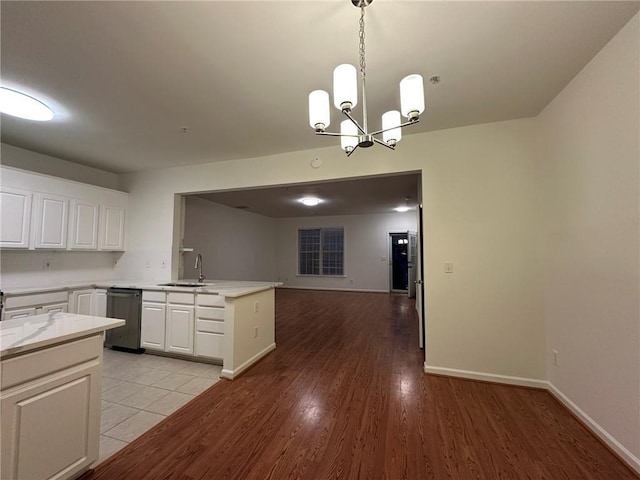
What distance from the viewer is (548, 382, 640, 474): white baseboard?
5.14ft

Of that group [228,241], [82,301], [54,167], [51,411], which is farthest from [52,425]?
[228,241]

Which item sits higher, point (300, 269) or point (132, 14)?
point (132, 14)

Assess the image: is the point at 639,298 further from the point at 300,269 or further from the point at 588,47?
the point at 300,269

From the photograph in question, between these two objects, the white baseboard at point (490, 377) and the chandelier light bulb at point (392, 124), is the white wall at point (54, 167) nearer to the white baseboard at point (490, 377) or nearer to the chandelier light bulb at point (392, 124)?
the chandelier light bulb at point (392, 124)

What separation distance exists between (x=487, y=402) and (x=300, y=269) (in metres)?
7.48

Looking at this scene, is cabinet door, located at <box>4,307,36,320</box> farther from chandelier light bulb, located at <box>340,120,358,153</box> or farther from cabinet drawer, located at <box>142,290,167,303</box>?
chandelier light bulb, located at <box>340,120,358,153</box>

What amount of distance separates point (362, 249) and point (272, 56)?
7209 mm

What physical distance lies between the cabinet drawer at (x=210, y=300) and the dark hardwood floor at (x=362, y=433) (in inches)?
32.3

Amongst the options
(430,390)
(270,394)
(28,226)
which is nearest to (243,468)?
(270,394)

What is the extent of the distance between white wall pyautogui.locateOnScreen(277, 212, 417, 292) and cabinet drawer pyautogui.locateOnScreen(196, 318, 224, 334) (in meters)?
6.10

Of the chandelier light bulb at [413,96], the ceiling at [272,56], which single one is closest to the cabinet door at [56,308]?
the ceiling at [272,56]

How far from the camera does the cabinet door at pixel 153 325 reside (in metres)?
3.26

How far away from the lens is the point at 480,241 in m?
2.69

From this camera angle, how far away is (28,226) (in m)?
3.12
